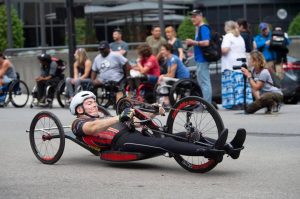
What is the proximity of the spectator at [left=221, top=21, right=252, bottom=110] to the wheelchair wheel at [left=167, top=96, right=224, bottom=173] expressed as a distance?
7578 millimetres

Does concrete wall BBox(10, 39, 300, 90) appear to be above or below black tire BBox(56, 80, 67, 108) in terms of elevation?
above

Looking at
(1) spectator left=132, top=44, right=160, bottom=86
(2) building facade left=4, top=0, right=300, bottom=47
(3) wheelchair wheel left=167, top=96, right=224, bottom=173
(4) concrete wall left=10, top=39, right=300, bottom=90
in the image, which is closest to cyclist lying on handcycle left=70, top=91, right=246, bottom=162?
(3) wheelchair wheel left=167, top=96, right=224, bottom=173

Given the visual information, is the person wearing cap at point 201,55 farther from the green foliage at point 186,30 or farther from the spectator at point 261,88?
the green foliage at point 186,30

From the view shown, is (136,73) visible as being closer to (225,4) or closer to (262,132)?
(262,132)

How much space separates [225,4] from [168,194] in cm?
5189

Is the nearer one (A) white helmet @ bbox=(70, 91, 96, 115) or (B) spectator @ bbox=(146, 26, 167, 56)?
(A) white helmet @ bbox=(70, 91, 96, 115)

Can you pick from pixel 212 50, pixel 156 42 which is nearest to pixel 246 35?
pixel 212 50

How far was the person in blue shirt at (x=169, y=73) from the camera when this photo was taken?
17.7 meters

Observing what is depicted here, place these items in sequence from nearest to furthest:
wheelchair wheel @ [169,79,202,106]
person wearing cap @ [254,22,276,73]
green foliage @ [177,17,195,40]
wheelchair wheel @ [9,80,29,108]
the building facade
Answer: wheelchair wheel @ [169,79,202,106]
person wearing cap @ [254,22,276,73]
wheelchair wheel @ [9,80,29,108]
green foliage @ [177,17,195,40]
the building facade

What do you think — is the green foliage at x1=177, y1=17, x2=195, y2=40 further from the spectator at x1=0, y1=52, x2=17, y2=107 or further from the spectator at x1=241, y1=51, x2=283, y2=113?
the spectator at x1=241, y1=51, x2=283, y2=113

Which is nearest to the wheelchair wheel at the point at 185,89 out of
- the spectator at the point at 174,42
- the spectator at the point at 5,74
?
the spectator at the point at 174,42

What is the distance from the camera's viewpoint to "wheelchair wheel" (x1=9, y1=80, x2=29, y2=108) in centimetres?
2089

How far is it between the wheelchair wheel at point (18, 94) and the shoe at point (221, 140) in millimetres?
12899

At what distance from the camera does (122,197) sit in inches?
305
